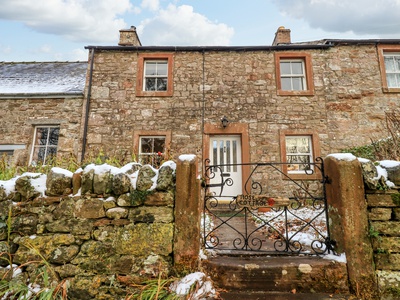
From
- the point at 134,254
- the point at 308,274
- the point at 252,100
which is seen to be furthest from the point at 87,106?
the point at 308,274

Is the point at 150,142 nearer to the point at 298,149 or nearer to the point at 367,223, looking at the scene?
the point at 298,149

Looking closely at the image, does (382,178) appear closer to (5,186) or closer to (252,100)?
(5,186)

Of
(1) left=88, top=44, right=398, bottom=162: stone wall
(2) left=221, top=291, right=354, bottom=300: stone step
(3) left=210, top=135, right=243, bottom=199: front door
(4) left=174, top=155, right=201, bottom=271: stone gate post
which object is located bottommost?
(2) left=221, top=291, right=354, bottom=300: stone step

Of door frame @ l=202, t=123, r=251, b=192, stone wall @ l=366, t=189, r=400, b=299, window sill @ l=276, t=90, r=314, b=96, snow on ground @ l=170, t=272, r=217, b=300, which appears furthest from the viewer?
window sill @ l=276, t=90, r=314, b=96

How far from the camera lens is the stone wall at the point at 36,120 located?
8.17 meters

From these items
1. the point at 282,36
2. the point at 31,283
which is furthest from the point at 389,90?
the point at 31,283

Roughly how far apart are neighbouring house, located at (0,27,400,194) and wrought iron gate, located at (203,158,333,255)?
0.78m

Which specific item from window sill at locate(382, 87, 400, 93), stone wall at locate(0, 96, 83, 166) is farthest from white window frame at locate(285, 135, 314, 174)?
stone wall at locate(0, 96, 83, 166)

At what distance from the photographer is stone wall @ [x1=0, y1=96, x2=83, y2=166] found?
8.17 meters

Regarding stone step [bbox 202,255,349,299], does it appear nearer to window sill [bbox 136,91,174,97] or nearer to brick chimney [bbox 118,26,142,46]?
window sill [bbox 136,91,174,97]

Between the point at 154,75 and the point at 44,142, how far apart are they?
450cm

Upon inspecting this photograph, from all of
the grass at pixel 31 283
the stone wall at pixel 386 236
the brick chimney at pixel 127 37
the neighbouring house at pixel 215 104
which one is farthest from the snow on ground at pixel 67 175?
the brick chimney at pixel 127 37

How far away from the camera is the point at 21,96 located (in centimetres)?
847

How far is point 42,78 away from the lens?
32.0ft
